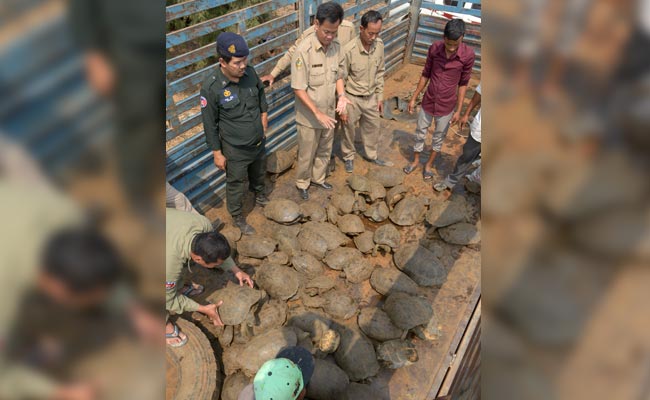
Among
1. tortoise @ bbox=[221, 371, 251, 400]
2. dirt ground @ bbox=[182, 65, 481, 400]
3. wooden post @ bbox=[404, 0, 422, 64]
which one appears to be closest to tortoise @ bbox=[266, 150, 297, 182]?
dirt ground @ bbox=[182, 65, 481, 400]

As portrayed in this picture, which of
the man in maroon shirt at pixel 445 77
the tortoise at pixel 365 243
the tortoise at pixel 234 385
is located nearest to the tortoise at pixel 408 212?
the tortoise at pixel 365 243

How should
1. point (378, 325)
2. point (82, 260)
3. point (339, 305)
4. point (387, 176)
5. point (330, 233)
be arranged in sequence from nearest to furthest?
point (82, 260) → point (378, 325) → point (339, 305) → point (330, 233) → point (387, 176)

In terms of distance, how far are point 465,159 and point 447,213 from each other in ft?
2.37

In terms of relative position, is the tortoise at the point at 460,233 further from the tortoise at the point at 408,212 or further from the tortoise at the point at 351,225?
the tortoise at the point at 351,225

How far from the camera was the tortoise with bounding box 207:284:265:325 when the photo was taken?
10.4ft

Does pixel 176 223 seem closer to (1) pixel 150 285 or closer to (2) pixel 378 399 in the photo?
(2) pixel 378 399

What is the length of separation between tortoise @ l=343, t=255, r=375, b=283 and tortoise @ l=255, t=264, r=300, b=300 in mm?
523

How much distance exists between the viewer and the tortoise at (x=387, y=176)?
480 cm

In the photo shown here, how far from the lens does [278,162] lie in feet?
15.9

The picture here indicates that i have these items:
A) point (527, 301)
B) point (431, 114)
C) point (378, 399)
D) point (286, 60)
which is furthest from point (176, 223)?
point (431, 114)

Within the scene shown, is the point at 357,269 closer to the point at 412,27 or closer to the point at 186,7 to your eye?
the point at 186,7

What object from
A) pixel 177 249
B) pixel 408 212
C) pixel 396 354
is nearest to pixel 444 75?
pixel 408 212

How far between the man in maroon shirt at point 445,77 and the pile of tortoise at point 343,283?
77cm

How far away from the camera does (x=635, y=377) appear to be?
0.39 metres
